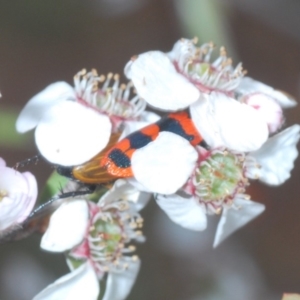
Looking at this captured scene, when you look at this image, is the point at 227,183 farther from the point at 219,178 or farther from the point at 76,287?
the point at 76,287

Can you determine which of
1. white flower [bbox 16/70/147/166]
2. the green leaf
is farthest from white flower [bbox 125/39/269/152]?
the green leaf

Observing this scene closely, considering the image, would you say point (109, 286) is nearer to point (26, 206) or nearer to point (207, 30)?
point (26, 206)

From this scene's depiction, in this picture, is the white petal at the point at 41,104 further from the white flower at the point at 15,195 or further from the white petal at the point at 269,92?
the white petal at the point at 269,92

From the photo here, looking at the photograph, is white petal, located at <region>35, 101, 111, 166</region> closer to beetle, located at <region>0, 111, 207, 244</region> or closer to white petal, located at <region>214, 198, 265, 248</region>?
beetle, located at <region>0, 111, 207, 244</region>

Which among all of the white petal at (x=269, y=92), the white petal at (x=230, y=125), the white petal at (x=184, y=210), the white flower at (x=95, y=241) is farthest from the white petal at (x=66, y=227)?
the white petal at (x=269, y=92)

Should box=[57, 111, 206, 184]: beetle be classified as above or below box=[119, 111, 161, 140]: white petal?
above

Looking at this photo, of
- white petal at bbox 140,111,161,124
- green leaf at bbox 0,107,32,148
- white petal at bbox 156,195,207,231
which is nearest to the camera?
white petal at bbox 156,195,207,231
